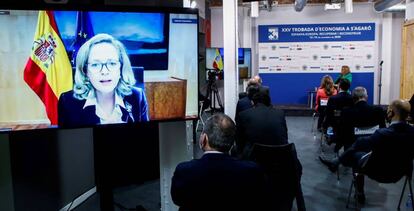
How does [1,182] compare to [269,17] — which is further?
[269,17]

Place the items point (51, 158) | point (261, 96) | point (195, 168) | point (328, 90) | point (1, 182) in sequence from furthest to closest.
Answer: point (328, 90) → point (261, 96) → point (51, 158) → point (1, 182) → point (195, 168)

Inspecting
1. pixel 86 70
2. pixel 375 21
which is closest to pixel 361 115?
pixel 86 70

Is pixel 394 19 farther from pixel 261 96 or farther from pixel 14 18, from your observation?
pixel 14 18

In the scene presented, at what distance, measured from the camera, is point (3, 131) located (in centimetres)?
222

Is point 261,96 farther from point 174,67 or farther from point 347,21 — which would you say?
point 347,21

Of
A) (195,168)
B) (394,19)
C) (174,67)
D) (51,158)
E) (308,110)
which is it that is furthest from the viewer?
(394,19)

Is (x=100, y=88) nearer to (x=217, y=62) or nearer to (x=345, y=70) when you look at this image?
(x=217, y=62)

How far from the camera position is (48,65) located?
2236 millimetres

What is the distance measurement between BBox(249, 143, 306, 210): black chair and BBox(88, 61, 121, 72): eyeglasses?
4.04 ft

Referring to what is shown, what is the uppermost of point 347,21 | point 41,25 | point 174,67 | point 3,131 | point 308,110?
point 347,21

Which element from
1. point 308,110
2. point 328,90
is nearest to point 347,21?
point 308,110

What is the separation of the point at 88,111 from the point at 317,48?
9056 mm

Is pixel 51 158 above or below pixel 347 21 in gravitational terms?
below

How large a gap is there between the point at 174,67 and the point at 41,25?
81cm
